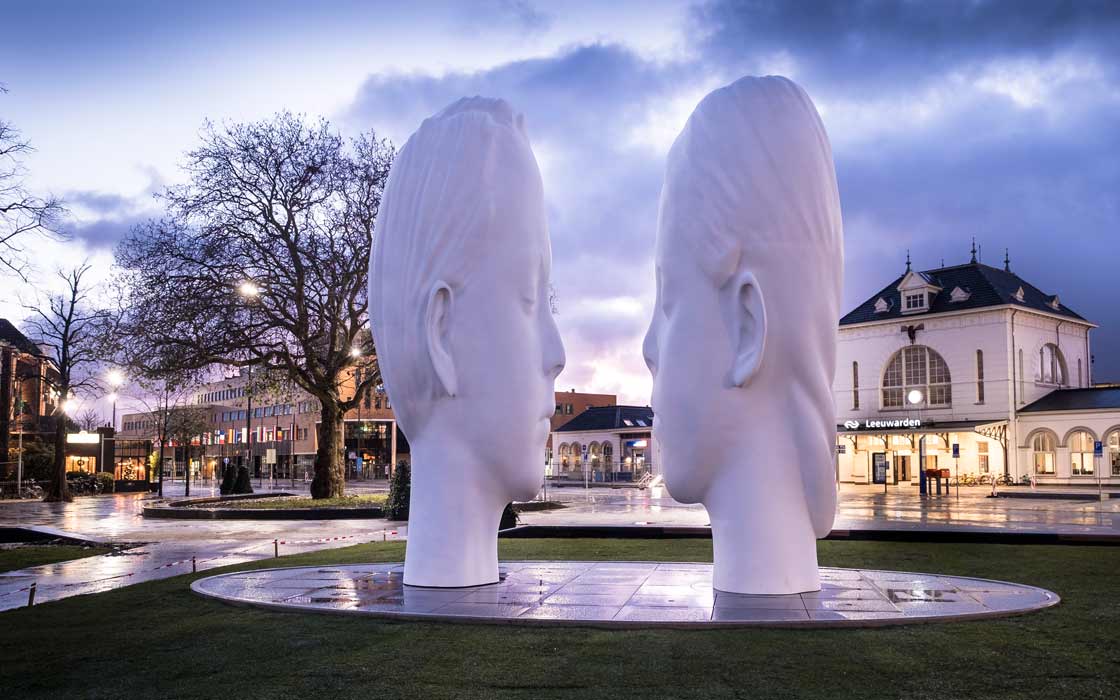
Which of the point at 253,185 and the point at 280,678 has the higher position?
the point at 253,185

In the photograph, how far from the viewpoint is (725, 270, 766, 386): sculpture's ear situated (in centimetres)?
913

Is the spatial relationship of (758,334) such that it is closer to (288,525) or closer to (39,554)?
(39,554)

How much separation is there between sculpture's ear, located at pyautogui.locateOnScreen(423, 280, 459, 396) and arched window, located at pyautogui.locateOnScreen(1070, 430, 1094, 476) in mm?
48858

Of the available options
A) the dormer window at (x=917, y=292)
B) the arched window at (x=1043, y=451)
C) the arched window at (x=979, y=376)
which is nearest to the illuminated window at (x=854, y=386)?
the dormer window at (x=917, y=292)

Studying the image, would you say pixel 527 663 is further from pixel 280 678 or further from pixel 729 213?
pixel 729 213

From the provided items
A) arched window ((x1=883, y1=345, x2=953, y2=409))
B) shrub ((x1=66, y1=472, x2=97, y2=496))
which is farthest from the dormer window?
shrub ((x1=66, y1=472, x2=97, y2=496))

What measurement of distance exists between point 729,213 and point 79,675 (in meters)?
6.67

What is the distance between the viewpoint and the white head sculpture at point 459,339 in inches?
394

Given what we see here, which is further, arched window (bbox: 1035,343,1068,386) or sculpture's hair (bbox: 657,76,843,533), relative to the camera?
arched window (bbox: 1035,343,1068,386)

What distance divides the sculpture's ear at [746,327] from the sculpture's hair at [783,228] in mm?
108

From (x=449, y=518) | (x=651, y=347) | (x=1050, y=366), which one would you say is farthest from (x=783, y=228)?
(x=1050, y=366)

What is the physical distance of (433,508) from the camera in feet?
33.0

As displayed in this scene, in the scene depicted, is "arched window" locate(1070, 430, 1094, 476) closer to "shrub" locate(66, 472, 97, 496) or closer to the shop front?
the shop front

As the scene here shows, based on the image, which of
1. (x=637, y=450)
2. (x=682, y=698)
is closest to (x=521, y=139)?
(x=682, y=698)
